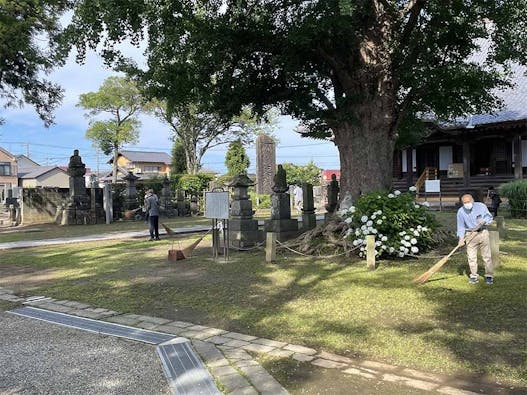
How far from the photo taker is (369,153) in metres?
11.7

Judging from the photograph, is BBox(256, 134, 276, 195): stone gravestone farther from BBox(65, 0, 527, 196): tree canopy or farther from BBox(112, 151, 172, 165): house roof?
BBox(112, 151, 172, 165): house roof

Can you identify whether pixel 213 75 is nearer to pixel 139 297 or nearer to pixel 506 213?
pixel 139 297

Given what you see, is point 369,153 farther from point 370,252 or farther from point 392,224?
point 370,252

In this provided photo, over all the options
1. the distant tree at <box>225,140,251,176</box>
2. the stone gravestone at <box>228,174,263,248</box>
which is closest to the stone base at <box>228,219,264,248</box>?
the stone gravestone at <box>228,174,263,248</box>

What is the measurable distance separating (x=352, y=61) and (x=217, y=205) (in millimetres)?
4555

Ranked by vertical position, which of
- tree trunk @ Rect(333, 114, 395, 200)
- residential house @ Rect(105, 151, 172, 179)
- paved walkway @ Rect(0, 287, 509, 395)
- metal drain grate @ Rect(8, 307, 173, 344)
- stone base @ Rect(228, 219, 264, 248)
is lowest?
paved walkway @ Rect(0, 287, 509, 395)

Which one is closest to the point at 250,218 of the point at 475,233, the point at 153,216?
the point at 153,216

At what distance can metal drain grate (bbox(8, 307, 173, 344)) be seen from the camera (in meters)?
5.65

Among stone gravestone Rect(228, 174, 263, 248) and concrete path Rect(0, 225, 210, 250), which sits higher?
stone gravestone Rect(228, 174, 263, 248)

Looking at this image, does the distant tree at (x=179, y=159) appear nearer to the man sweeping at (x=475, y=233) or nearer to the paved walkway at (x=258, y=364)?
the man sweeping at (x=475, y=233)

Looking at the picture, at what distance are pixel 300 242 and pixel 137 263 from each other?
12.7ft

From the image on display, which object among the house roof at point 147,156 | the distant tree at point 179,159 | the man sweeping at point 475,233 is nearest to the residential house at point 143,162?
the house roof at point 147,156

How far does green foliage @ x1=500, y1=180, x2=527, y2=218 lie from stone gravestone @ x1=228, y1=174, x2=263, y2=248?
37.6ft

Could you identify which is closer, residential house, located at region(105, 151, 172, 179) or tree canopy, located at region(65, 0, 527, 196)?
tree canopy, located at region(65, 0, 527, 196)
